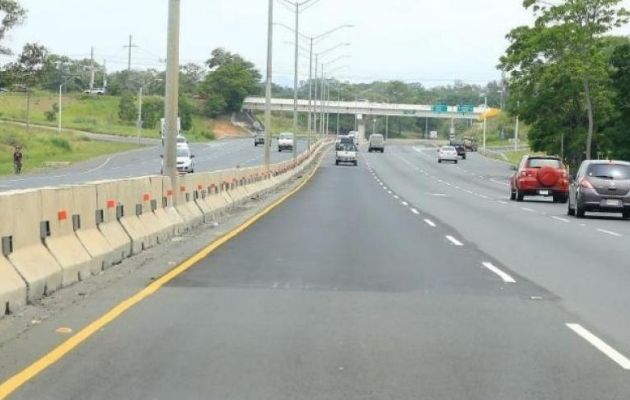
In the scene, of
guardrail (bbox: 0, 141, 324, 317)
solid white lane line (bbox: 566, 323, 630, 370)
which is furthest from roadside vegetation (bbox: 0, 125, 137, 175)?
solid white lane line (bbox: 566, 323, 630, 370)

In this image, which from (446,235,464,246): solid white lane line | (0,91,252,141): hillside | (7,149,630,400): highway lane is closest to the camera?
(7,149,630,400): highway lane

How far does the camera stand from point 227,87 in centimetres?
16550

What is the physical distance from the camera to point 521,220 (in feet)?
90.5

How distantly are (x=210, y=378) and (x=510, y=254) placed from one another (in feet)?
36.0

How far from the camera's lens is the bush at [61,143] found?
287 ft

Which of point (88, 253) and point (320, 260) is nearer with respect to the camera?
point (88, 253)

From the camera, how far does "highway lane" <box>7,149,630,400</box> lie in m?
7.35

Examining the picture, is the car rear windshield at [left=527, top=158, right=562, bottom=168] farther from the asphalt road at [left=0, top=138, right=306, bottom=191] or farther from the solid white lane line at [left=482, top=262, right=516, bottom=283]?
the solid white lane line at [left=482, top=262, right=516, bottom=283]

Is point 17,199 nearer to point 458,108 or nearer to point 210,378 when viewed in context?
point 210,378

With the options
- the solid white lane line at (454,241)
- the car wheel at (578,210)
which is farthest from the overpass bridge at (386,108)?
the solid white lane line at (454,241)

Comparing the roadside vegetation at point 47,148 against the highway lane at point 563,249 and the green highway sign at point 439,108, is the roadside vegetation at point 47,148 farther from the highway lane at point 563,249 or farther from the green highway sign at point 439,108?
the green highway sign at point 439,108

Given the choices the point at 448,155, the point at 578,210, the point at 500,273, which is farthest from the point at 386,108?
the point at 500,273

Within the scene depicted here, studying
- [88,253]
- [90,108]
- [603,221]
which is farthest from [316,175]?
[90,108]

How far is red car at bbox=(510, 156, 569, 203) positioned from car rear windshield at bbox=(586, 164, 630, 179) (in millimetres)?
9111
